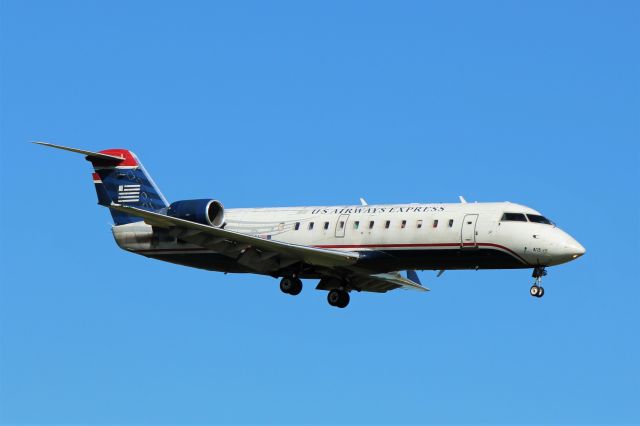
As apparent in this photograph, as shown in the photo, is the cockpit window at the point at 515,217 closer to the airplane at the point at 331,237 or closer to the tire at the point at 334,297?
the airplane at the point at 331,237

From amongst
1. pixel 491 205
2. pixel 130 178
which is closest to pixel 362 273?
pixel 491 205

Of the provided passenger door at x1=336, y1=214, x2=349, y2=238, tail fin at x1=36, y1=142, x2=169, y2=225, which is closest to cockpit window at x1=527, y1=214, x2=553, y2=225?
passenger door at x1=336, y1=214, x2=349, y2=238

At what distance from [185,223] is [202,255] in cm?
344

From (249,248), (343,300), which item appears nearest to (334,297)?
(343,300)

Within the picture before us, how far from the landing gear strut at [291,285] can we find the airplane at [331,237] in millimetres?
33

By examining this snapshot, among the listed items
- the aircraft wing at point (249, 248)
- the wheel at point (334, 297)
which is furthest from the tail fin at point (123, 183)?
the wheel at point (334, 297)

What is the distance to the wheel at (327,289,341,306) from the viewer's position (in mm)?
45406

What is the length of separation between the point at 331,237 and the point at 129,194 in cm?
848

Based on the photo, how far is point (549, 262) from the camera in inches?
1596

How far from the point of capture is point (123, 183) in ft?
158

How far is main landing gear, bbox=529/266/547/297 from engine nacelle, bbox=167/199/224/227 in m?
10.9

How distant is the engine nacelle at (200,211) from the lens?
146 feet

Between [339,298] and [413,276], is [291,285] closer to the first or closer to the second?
[339,298]

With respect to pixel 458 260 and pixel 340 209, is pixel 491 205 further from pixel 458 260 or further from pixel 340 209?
pixel 340 209
